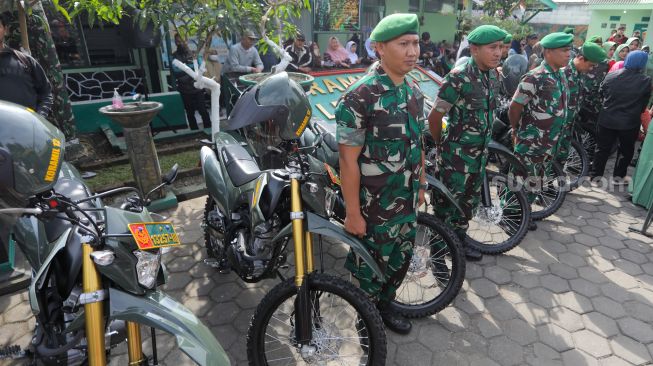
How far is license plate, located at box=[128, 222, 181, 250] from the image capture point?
1.62 m

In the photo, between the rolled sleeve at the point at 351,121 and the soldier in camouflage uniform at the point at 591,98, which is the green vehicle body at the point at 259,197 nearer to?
the rolled sleeve at the point at 351,121

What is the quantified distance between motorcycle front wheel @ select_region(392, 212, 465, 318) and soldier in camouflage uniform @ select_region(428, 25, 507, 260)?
0.49 m

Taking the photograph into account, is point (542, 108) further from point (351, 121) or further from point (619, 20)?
point (619, 20)

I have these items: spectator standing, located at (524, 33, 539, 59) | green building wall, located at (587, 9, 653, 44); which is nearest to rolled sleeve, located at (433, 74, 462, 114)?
spectator standing, located at (524, 33, 539, 59)

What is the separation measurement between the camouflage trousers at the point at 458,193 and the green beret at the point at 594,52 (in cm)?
226

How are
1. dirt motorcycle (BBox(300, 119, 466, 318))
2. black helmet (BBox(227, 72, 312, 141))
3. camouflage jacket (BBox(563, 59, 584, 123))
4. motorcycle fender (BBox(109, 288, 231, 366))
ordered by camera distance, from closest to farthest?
motorcycle fender (BBox(109, 288, 231, 366)) < black helmet (BBox(227, 72, 312, 141)) < dirt motorcycle (BBox(300, 119, 466, 318)) < camouflage jacket (BBox(563, 59, 584, 123))

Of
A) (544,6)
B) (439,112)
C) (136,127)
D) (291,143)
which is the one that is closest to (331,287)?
(291,143)

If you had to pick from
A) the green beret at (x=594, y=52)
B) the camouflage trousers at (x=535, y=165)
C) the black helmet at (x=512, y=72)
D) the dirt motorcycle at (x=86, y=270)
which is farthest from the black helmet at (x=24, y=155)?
the black helmet at (x=512, y=72)

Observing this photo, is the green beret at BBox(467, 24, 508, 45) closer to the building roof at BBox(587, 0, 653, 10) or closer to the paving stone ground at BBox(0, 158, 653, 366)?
the paving stone ground at BBox(0, 158, 653, 366)

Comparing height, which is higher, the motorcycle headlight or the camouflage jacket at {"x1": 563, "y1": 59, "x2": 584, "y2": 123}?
the camouflage jacket at {"x1": 563, "y1": 59, "x2": 584, "y2": 123}

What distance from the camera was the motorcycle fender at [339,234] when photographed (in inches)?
→ 83.0

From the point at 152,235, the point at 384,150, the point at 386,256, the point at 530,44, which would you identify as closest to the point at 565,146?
the point at 386,256

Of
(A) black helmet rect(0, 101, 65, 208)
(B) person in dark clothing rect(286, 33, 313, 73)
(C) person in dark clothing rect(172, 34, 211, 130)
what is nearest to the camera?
(A) black helmet rect(0, 101, 65, 208)

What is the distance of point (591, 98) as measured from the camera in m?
5.55
